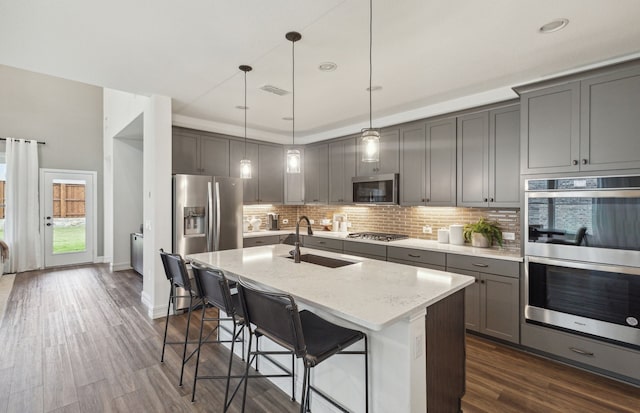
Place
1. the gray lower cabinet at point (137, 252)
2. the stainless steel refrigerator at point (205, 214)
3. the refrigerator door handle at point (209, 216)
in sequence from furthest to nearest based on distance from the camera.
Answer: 1. the gray lower cabinet at point (137, 252)
2. the refrigerator door handle at point (209, 216)
3. the stainless steel refrigerator at point (205, 214)

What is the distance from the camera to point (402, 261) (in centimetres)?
392

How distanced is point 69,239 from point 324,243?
6.26m

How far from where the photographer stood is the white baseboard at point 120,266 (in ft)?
21.7

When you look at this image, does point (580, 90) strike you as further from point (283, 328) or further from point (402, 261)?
point (283, 328)

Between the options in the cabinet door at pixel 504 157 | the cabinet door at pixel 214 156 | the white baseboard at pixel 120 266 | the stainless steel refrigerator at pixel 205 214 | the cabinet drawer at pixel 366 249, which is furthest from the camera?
the white baseboard at pixel 120 266

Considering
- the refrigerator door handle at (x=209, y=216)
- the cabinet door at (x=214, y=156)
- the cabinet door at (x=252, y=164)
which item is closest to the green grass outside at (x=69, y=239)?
the cabinet door at (x=214, y=156)

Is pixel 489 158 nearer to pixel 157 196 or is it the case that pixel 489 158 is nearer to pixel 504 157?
pixel 504 157

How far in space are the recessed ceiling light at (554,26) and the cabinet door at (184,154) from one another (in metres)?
4.25

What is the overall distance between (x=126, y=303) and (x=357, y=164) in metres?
4.03

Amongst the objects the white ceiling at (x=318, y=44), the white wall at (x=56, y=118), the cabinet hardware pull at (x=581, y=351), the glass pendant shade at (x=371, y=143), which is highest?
the white wall at (x=56, y=118)

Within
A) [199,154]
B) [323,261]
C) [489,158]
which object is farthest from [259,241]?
[489,158]

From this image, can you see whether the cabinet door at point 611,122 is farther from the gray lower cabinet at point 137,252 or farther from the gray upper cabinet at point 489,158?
the gray lower cabinet at point 137,252

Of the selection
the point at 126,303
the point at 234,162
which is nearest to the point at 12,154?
the point at 126,303

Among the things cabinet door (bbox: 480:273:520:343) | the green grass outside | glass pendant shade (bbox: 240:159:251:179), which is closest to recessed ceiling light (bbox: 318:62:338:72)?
glass pendant shade (bbox: 240:159:251:179)
